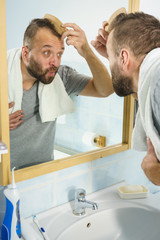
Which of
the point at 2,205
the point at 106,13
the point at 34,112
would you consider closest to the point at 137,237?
the point at 2,205

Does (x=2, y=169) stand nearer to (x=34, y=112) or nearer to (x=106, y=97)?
(x=34, y=112)

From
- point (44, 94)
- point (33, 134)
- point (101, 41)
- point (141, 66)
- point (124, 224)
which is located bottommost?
point (124, 224)

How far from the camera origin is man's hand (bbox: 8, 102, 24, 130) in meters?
0.94

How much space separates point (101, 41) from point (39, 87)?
0.35 metres

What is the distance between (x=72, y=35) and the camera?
1.06 m

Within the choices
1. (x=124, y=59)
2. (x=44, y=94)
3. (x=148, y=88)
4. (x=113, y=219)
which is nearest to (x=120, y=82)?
(x=124, y=59)

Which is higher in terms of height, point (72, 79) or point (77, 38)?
point (77, 38)

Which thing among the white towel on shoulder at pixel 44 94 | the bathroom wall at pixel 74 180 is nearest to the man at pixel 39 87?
the white towel on shoulder at pixel 44 94

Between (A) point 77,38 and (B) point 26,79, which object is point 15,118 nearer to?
(B) point 26,79

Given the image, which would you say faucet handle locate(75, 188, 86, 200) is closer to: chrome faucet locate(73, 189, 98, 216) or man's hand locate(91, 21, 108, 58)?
chrome faucet locate(73, 189, 98, 216)

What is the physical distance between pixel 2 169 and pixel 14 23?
49 cm

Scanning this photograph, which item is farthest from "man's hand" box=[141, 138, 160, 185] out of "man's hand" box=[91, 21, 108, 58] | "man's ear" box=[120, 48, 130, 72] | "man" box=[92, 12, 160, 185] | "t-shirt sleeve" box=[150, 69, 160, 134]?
"man's hand" box=[91, 21, 108, 58]

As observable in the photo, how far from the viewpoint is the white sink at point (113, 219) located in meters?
1.09

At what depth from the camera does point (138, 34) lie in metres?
1.01
